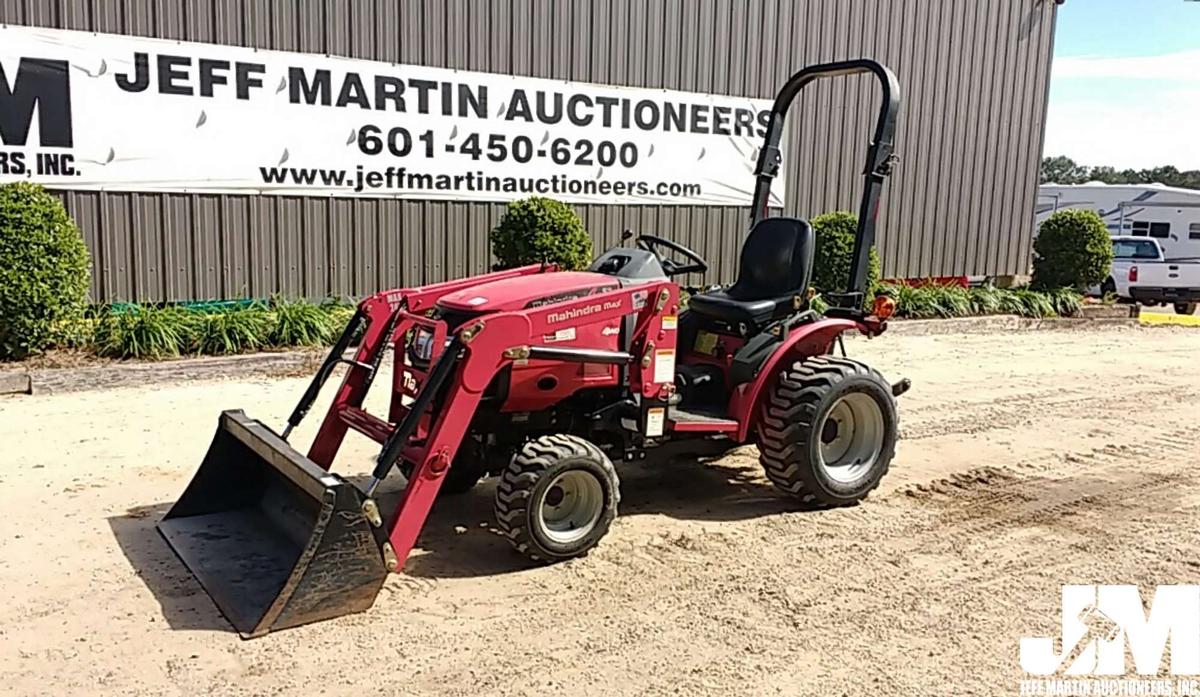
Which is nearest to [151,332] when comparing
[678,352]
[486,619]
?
[678,352]

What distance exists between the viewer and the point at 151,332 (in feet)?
27.1

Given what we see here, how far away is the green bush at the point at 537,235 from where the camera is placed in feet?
33.5

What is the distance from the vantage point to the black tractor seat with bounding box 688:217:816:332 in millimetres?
5285

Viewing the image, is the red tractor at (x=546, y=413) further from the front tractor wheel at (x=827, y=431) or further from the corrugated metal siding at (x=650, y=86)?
the corrugated metal siding at (x=650, y=86)

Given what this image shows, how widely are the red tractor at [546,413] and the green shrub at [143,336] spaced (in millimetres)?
3796

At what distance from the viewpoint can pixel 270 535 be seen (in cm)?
438

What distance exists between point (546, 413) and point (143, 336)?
16.0ft

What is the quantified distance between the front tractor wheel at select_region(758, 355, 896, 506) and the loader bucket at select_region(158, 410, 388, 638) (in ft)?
7.22

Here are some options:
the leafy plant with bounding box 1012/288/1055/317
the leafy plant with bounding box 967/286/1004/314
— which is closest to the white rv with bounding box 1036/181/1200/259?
the leafy plant with bounding box 1012/288/1055/317

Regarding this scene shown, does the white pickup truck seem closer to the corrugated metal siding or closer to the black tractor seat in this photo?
the corrugated metal siding

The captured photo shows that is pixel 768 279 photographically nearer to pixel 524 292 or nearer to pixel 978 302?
pixel 524 292

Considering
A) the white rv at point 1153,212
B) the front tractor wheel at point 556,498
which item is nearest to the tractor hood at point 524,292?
the front tractor wheel at point 556,498

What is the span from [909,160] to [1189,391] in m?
6.52

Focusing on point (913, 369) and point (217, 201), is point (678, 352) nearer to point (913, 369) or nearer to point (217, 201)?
point (913, 369)
